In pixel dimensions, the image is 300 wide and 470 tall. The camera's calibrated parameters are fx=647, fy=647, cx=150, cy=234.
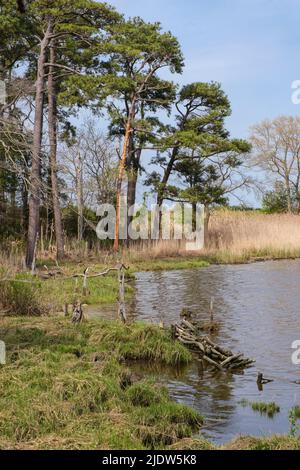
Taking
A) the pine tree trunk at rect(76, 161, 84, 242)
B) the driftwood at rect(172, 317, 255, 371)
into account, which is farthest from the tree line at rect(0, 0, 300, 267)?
the driftwood at rect(172, 317, 255, 371)

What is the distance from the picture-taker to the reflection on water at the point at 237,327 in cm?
653

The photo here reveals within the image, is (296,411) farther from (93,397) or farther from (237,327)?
(237,327)

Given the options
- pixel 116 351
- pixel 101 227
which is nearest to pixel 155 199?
pixel 101 227

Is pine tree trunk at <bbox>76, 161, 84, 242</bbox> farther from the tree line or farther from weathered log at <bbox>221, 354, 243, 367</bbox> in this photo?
weathered log at <bbox>221, 354, 243, 367</bbox>

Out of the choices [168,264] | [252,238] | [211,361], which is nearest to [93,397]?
[211,361]

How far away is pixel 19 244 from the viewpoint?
2497 centimetres

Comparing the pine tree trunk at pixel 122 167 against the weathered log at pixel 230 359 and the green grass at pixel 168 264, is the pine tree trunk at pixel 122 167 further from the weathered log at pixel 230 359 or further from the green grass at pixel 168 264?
the weathered log at pixel 230 359

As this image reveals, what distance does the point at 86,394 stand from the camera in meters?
6.28

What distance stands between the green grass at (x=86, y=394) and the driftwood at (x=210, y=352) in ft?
0.86

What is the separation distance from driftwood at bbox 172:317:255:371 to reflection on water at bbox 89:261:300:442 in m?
0.19

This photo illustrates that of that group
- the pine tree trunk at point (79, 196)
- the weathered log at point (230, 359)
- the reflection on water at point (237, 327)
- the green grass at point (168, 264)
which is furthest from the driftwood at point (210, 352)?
the pine tree trunk at point (79, 196)

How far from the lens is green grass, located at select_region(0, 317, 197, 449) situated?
17.5 ft
